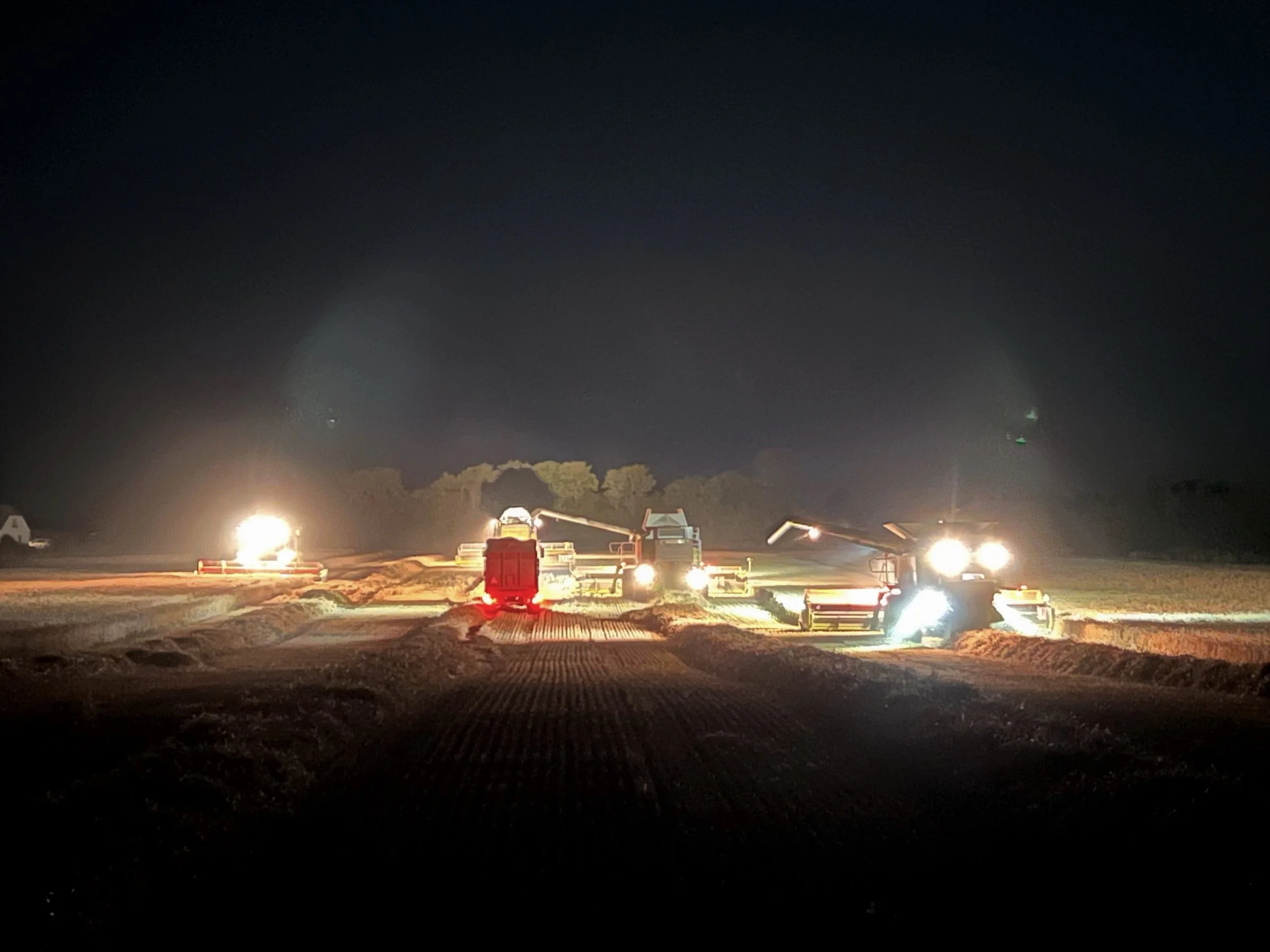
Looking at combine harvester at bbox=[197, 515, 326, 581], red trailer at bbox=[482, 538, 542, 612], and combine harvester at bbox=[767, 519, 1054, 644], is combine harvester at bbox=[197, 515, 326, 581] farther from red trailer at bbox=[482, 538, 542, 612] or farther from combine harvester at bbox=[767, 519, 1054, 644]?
combine harvester at bbox=[767, 519, 1054, 644]

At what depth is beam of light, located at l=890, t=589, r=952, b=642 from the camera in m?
27.3

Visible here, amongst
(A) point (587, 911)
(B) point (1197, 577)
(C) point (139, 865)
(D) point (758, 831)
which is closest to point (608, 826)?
(D) point (758, 831)

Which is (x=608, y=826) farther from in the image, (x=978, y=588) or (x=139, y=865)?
(x=978, y=588)

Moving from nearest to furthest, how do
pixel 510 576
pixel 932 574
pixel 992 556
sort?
pixel 932 574 → pixel 992 556 → pixel 510 576

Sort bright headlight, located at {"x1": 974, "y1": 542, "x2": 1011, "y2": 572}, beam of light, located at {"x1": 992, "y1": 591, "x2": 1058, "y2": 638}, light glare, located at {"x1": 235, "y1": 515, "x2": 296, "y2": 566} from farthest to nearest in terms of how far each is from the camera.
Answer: light glare, located at {"x1": 235, "y1": 515, "x2": 296, "y2": 566}, beam of light, located at {"x1": 992, "y1": 591, "x2": 1058, "y2": 638}, bright headlight, located at {"x1": 974, "y1": 542, "x2": 1011, "y2": 572}

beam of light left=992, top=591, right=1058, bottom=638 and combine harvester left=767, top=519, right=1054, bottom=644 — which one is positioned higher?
combine harvester left=767, top=519, right=1054, bottom=644

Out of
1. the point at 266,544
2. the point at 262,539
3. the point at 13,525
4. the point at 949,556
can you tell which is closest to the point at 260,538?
the point at 262,539

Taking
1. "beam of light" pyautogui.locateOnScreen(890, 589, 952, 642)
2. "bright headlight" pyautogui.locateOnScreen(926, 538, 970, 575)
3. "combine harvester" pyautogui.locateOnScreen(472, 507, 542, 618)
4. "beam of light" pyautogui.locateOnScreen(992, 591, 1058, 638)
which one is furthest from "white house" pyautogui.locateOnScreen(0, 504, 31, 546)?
"bright headlight" pyautogui.locateOnScreen(926, 538, 970, 575)

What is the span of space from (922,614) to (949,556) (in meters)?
1.54

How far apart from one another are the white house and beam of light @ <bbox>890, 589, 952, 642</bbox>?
3917 inches

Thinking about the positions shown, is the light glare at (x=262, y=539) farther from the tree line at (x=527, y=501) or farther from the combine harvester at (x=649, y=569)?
the tree line at (x=527, y=501)

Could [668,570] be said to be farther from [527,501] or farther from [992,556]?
[527,501]

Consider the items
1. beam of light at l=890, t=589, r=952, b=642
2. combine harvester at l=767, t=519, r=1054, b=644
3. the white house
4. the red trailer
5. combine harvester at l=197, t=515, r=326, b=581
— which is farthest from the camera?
the white house

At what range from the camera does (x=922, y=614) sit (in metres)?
27.6
